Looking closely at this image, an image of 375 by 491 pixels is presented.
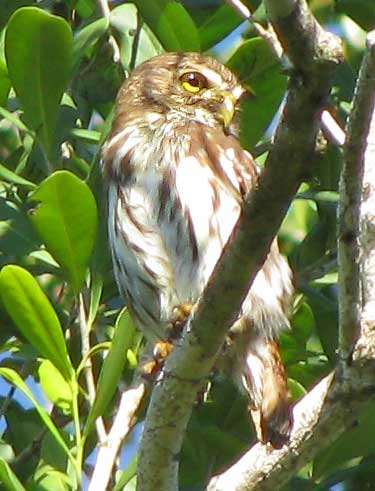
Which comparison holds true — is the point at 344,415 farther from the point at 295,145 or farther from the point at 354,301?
the point at 295,145

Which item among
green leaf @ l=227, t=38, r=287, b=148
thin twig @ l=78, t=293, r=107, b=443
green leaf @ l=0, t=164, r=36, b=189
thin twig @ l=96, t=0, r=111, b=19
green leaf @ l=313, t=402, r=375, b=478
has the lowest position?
green leaf @ l=313, t=402, r=375, b=478

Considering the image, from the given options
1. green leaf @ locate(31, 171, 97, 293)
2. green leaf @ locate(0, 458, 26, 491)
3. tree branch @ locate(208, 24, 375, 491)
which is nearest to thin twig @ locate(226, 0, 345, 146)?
tree branch @ locate(208, 24, 375, 491)

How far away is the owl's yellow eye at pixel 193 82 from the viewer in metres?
4.43

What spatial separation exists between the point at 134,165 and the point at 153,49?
62cm

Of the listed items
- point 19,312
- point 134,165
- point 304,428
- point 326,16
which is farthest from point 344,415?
point 326,16

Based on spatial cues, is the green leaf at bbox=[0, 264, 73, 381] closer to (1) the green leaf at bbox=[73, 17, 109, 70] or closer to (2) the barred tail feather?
(2) the barred tail feather

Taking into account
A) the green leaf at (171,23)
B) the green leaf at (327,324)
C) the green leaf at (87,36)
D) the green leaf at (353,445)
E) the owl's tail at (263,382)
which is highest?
the green leaf at (87,36)

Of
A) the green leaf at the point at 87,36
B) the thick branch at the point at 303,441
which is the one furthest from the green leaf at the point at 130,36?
the thick branch at the point at 303,441

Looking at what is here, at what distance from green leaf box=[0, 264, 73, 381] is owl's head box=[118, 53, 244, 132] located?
88cm

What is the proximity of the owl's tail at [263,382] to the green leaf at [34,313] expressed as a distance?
1.47 feet

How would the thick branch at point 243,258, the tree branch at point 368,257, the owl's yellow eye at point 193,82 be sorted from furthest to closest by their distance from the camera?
the owl's yellow eye at point 193,82 < the tree branch at point 368,257 < the thick branch at point 243,258

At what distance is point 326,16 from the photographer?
14.2 feet

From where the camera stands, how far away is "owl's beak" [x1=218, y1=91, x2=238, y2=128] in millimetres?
4316

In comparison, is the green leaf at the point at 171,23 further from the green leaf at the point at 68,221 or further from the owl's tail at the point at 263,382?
the owl's tail at the point at 263,382
